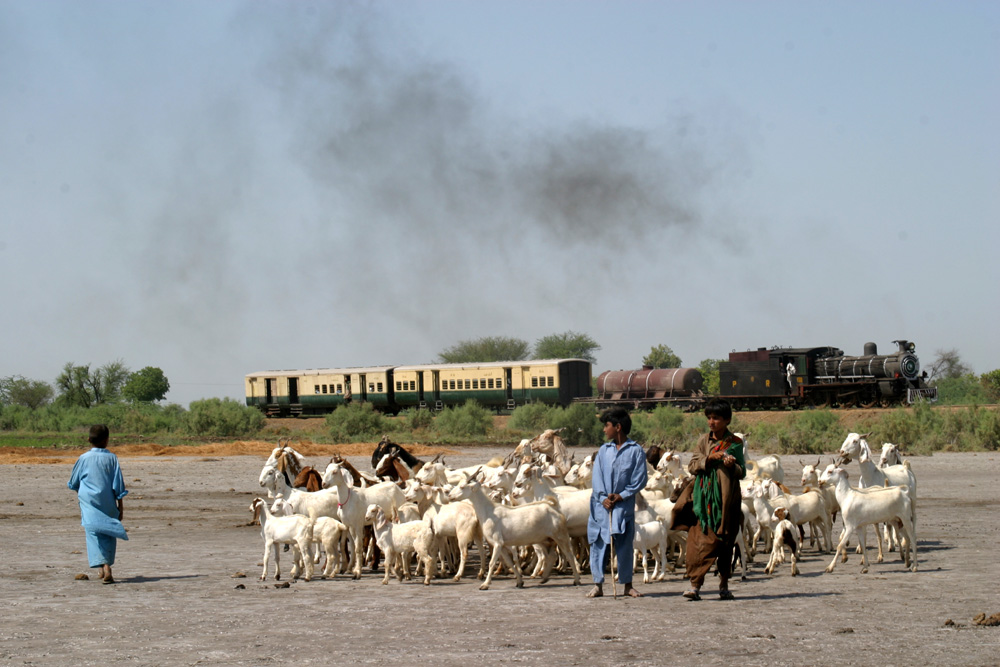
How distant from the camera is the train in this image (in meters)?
47.0

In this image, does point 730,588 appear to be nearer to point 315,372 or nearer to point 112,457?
point 112,457

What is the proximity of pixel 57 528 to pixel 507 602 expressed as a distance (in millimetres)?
10159

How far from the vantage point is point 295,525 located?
420 inches

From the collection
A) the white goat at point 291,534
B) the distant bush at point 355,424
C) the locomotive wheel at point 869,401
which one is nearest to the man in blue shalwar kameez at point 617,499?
the white goat at point 291,534

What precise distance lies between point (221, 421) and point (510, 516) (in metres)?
41.3

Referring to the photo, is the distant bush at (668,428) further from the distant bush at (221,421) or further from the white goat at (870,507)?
the white goat at (870,507)

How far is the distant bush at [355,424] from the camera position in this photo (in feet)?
149

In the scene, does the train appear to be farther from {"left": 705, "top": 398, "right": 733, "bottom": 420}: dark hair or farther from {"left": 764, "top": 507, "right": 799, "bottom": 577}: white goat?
{"left": 705, "top": 398, "right": 733, "bottom": 420}: dark hair

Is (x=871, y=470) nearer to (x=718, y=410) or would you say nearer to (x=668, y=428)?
(x=718, y=410)

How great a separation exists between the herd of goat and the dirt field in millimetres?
356

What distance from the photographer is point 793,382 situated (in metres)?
49.7

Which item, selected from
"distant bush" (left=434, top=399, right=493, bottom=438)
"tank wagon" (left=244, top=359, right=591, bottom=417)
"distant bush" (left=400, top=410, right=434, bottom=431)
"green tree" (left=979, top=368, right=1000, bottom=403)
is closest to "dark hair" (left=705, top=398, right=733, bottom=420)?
"distant bush" (left=434, top=399, right=493, bottom=438)

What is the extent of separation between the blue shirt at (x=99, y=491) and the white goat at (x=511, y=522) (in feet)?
11.7

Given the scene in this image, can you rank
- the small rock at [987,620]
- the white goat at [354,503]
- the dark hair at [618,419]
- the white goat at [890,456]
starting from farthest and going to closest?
the white goat at [890,456]
the white goat at [354,503]
the dark hair at [618,419]
the small rock at [987,620]
